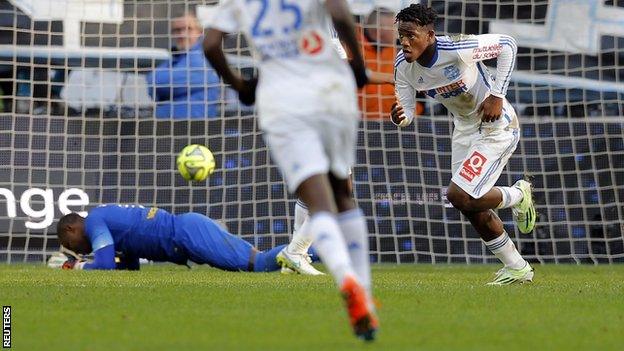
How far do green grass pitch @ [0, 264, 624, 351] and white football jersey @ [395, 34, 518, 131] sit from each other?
56.5 inches

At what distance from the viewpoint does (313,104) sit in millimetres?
5957

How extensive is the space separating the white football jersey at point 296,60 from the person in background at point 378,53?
28.7 ft

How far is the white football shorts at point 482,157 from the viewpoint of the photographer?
10.5 metres

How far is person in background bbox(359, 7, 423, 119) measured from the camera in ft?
49.1

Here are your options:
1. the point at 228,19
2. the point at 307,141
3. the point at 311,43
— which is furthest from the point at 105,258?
the point at 307,141

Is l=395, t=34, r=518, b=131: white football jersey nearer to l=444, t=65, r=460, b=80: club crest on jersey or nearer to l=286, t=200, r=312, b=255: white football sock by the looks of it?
l=444, t=65, r=460, b=80: club crest on jersey

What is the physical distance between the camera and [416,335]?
611 cm

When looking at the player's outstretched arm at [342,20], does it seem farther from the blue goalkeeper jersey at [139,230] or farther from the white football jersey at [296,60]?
the blue goalkeeper jersey at [139,230]

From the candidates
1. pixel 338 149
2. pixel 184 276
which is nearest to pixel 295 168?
pixel 338 149

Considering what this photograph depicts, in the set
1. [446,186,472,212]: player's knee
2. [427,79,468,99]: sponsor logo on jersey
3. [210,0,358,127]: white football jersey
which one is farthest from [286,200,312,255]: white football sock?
[210,0,358,127]: white football jersey

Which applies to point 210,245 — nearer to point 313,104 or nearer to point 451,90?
point 451,90

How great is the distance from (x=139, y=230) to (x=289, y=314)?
5557 millimetres

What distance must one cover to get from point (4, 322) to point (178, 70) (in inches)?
341

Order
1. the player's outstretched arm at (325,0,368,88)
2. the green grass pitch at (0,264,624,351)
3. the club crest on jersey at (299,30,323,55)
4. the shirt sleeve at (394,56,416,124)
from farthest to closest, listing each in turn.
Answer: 1. the shirt sleeve at (394,56,416,124)
2. the club crest on jersey at (299,30,323,55)
3. the player's outstretched arm at (325,0,368,88)
4. the green grass pitch at (0,264,624,351)
